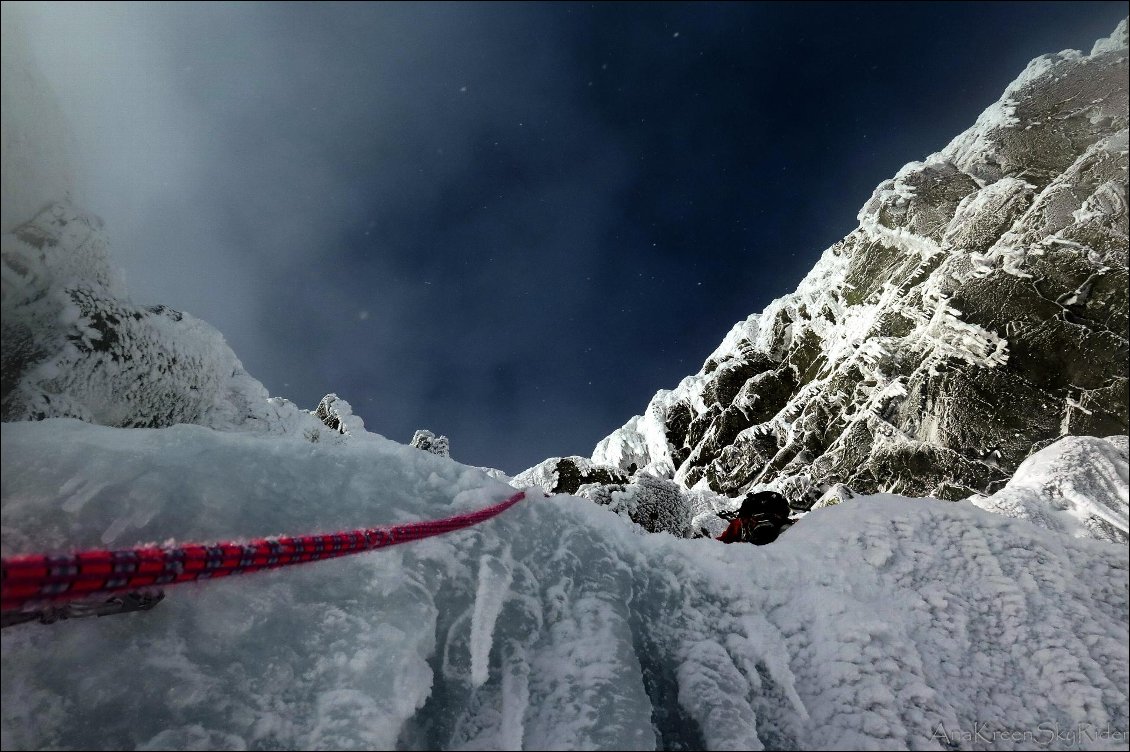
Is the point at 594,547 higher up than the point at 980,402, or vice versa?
Answer: the point at 980,402

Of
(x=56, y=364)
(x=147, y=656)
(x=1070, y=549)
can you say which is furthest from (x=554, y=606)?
(x=56, y=364)

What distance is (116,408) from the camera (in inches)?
280

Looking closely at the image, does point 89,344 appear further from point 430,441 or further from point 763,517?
point 430,441

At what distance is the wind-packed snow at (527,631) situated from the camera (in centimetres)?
255

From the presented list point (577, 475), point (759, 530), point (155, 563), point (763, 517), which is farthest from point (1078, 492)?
point (577, 475)

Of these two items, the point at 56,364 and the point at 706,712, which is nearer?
the point at 706,712

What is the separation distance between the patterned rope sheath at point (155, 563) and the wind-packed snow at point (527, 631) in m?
0.16

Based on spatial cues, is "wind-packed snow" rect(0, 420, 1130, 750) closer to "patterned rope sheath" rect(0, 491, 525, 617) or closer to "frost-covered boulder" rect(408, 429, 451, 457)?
"patterned rope sheath" rect(0, 491, 525, 617)

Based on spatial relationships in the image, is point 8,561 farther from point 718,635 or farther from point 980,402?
point 980,402

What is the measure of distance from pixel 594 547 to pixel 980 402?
50080 mm

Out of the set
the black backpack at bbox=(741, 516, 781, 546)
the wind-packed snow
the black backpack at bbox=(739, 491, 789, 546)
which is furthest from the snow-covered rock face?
the wind-packed snow

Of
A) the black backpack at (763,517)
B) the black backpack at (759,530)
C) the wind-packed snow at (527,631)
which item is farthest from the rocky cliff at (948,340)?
the wind-packed snow at (527,631)

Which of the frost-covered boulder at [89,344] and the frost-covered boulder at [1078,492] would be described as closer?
the frost-covered boulder at [89,344]

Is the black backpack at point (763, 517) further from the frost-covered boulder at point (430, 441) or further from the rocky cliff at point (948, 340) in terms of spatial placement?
the frost-covered boulder at point (430, 441)
